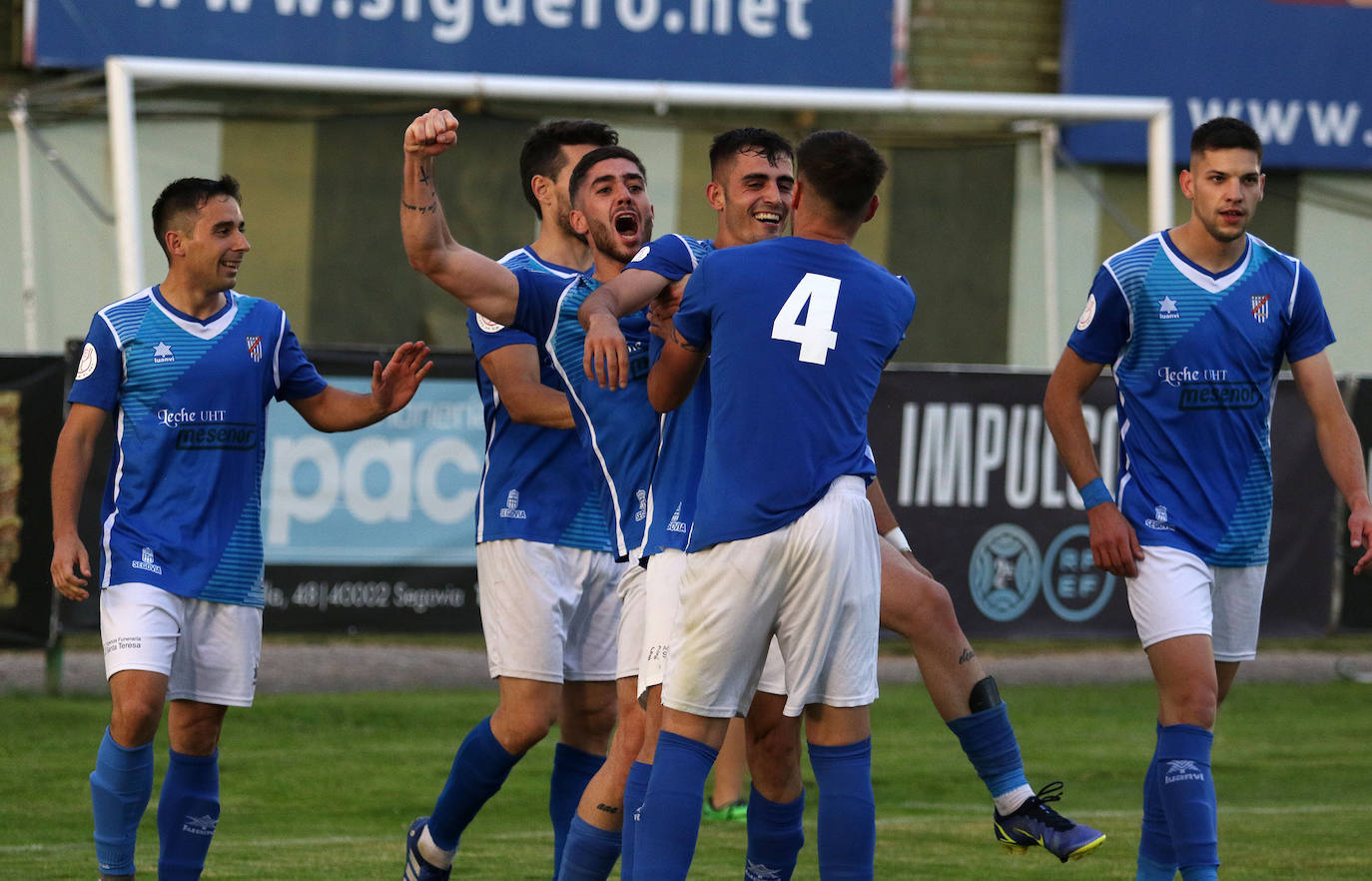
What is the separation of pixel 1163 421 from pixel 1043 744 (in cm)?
476

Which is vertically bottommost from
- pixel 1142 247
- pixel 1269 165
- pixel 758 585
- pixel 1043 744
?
pixel 1043 744

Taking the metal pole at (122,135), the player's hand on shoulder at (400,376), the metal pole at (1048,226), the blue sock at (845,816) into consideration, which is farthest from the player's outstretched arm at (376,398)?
the metal pole at (1048,226)

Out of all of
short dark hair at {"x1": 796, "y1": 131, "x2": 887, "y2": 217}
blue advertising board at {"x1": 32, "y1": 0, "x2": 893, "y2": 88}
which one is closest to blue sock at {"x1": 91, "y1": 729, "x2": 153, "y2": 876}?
short dark hair at {"x1": 796, "y1": 131, "x2": 887, "y2": 217}

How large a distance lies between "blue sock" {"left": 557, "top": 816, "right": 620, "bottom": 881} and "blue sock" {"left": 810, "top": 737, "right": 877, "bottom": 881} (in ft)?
2.25

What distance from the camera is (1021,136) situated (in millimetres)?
16969

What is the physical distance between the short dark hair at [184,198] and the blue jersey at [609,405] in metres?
1.27

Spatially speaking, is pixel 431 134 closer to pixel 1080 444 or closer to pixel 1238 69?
pixel 1080 444

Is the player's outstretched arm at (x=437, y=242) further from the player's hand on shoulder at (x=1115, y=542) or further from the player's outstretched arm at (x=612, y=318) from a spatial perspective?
the player's hand on shoulder at (x=1115, y=542)

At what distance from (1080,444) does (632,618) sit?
5.43 feet

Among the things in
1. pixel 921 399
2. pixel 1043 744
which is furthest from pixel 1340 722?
pixel 921 399

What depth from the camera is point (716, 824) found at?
847cm

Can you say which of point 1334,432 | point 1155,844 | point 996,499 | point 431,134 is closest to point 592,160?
point 431,134

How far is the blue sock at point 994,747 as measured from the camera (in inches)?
235

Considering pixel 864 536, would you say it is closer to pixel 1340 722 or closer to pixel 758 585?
pixel 758 585
